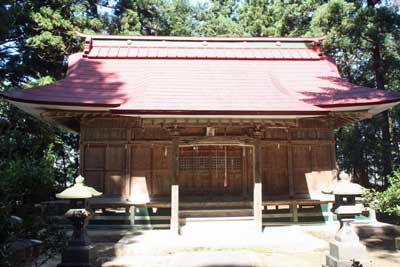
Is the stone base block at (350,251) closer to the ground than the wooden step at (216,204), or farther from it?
closer to the ground

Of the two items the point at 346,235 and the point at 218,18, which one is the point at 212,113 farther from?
the point at 218,18

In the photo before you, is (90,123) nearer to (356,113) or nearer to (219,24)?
(356,113)

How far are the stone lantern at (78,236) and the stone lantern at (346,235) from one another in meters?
4.16

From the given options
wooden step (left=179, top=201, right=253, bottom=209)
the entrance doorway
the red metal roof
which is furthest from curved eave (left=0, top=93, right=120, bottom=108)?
wooden step (left=179, top=201, right=253, bottom=209)

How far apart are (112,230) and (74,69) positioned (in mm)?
5154

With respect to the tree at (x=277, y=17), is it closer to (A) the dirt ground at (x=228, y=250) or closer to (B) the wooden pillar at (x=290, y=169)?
(B) the wooden pillar at (x=290, y=169)

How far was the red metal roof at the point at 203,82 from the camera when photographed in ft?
27.2

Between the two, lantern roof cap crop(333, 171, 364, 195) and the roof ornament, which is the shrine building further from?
lantern roof cap crop(333, 171, 364, 195)

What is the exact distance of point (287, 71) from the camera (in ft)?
37.5

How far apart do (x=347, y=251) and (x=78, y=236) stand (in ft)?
15.0

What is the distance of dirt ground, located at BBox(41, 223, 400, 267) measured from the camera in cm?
677

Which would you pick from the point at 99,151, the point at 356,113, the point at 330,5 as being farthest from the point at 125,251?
the point at 330,5

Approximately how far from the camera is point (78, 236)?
6.20 metres

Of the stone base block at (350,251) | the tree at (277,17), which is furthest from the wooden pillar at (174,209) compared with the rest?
the tree at (277,17)
